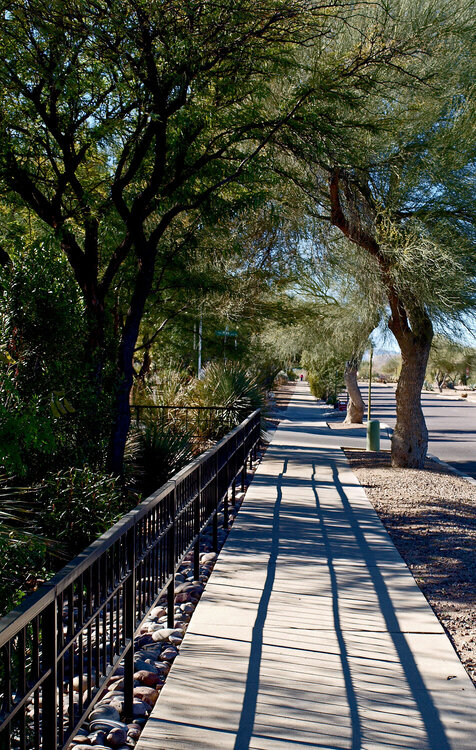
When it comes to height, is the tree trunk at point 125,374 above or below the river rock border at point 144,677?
above

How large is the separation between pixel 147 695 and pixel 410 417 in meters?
11.7

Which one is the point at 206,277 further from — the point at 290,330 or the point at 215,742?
the point at 215,742

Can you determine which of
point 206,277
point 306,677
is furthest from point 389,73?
point 306,677

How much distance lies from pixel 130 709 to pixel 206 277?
11012 mm

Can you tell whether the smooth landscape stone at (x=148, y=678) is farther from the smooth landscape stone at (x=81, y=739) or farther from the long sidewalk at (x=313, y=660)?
the smooth landscape stone at (x=81, y=739)

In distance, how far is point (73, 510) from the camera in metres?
6.91

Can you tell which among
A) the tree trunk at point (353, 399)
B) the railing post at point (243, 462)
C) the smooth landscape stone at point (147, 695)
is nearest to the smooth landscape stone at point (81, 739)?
the smooth landscape stone at point (147, 695)

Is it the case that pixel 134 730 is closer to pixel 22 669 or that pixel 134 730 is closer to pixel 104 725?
pixel 104 725

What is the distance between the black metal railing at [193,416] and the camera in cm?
1475

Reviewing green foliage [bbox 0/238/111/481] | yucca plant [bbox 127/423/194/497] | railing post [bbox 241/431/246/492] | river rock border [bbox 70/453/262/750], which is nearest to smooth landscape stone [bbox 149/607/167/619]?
river rock border [bbox 70/453/262/750]

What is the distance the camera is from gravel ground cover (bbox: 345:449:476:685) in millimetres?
5656

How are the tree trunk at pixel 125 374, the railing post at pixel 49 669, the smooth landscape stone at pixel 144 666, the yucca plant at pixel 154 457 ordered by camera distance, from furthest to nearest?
the yucca plant at pixel 154 457
the tree trunk at pixel 125 374
the smooth landscape stone at pixel 144 666
the railing post at pixel 49 669

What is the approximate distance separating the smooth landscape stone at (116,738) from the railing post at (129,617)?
25 cm

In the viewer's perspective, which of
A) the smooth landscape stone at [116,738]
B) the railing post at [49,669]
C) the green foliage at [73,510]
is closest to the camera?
the railing post at [49,669]
